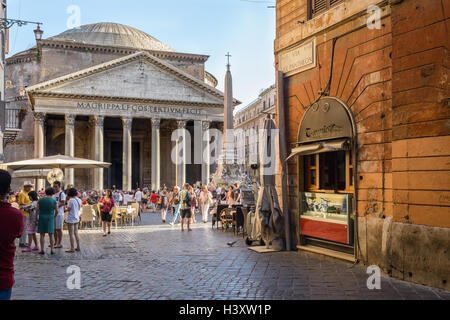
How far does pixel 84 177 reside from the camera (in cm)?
3244

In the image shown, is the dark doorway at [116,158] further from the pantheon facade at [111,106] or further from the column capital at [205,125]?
the column capital at [205,125]

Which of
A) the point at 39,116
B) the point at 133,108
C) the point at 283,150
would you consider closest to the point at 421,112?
the point at 283,150

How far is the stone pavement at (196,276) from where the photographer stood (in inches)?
190

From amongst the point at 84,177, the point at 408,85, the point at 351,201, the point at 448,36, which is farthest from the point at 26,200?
the point at 84,177

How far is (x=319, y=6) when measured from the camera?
7562 millimetres

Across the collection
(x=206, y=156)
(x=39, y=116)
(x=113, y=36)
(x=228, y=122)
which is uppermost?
(x=113, y=36)

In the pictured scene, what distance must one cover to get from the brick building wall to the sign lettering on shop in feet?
77.7

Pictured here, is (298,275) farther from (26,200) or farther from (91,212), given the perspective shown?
(91,212)

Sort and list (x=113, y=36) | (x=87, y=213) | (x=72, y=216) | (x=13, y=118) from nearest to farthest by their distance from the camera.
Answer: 1. (x=72, y=216)
2. (x=87, y=213)
3. (x=13, y=118)
4. (x=113, y=36)

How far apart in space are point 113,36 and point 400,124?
38.1 m

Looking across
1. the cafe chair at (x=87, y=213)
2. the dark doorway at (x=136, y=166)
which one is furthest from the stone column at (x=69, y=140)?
the cafe chair at (x=87, y=213)

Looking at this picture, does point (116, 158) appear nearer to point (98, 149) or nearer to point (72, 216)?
point (98, 149)

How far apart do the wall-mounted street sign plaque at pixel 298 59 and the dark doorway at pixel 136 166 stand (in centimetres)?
2742
